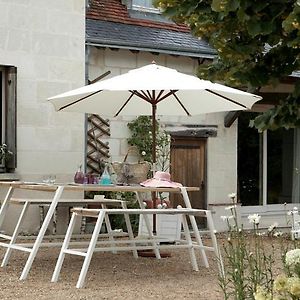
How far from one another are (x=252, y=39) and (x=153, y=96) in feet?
18.9

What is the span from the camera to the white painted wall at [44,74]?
10867 millimetres

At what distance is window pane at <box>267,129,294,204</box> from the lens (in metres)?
14.7

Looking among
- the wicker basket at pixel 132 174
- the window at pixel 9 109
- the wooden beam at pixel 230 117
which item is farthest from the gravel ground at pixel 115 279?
the wooden beam at pixel 230 117

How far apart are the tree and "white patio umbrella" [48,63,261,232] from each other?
4176 millimetres

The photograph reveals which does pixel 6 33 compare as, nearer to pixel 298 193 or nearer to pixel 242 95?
pixel 242 95

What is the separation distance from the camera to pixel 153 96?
911 cm

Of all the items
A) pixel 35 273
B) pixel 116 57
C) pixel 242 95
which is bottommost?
pixel 35 273

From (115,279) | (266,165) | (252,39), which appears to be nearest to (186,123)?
(266,165)

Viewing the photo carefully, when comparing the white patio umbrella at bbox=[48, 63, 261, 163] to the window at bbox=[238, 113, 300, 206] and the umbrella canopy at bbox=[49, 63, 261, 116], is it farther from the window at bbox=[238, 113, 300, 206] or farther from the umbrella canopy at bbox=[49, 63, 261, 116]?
the window at bbox=[238, 113, 300, 206]

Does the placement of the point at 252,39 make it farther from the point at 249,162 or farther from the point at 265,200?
the point at 265,200

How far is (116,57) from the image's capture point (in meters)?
12.4

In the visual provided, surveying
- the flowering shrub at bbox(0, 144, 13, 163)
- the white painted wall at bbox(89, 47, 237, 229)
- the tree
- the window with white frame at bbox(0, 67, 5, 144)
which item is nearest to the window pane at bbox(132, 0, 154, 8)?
the white painted wall at bbox(89, 47, 237, 229)

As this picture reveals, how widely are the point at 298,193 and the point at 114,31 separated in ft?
16.9

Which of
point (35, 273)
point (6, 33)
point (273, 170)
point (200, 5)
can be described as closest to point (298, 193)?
point (273, 170)
